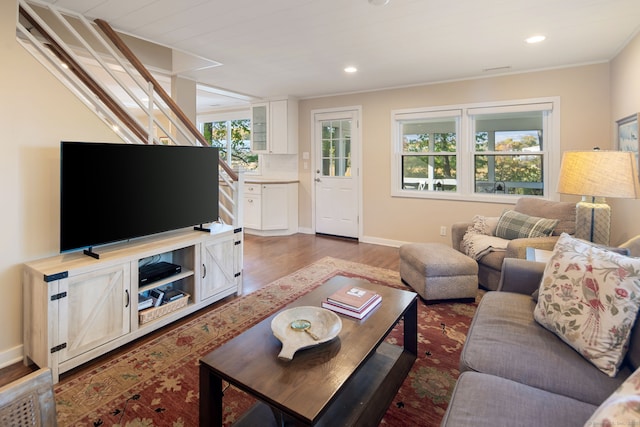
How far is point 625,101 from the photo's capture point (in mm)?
3027

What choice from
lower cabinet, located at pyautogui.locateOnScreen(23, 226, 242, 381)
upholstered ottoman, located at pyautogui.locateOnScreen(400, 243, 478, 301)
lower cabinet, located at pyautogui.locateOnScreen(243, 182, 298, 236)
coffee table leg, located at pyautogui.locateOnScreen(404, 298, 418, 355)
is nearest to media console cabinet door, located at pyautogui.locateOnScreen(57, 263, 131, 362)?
lower cabinet, located at pyautogui.locateOnScreen(23, 226, 242, 381)

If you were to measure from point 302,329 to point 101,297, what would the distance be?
1346 mm

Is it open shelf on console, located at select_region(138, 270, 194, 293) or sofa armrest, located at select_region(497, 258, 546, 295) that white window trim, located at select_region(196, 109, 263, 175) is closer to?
open shelf on console, located at select_region(138, 270, 194, 293)

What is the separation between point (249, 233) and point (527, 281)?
465 centimetres

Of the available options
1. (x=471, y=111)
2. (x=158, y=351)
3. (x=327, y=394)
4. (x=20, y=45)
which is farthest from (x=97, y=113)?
(x=471, y=111)

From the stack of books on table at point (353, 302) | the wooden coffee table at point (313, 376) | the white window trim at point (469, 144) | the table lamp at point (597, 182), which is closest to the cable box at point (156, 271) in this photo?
the wooden coffee table at point (313, 376)

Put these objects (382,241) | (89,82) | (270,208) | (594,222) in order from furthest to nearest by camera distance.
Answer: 1. (270,208)
2. (382,241)
3. (89,82)
4. (594,222)

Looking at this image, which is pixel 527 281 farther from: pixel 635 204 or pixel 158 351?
pixel 158 351

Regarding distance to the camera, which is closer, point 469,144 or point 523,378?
point 523,378

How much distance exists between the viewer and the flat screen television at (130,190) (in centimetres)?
201

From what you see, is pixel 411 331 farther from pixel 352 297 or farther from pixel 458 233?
pixel 458 233

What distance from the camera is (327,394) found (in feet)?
3.87

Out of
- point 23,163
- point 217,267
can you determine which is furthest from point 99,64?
point 217,267

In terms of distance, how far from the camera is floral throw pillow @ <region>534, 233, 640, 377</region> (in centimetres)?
130
